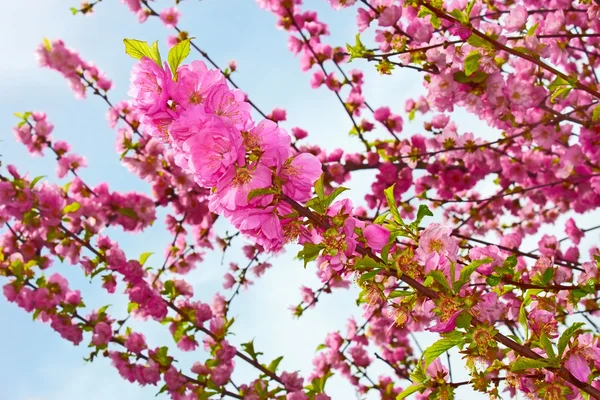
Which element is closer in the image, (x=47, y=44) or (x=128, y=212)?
(x=128, y=212)

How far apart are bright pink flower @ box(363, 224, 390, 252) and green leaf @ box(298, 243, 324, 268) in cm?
17

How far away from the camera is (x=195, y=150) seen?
4.71ft

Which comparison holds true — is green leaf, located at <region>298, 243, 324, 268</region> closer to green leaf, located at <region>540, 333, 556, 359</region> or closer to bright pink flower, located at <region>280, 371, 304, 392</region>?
green leaf, located at <region>540, 333, 556, 359</region>

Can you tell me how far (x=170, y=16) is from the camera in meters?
5.70

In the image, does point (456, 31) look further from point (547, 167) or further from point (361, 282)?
point (547, 167)

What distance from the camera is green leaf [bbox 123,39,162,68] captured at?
1.51 metres

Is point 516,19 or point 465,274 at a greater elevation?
point 516,19

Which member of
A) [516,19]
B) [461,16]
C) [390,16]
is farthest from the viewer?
[390,16]

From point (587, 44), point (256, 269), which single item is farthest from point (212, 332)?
point (587, 44)

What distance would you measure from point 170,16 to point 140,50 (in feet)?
14.9

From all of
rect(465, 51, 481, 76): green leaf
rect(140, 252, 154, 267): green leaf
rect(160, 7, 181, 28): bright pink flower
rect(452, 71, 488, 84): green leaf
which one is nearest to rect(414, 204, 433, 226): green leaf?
rect(465, 51, 481, 76): green leaf

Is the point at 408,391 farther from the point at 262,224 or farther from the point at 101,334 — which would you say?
the point at 101,334

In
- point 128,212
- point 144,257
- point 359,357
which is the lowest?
point 359,357

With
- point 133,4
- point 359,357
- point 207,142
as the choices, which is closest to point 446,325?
point 207,142
